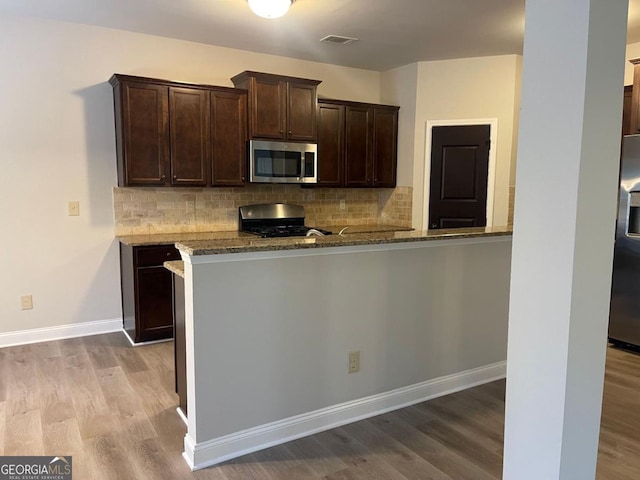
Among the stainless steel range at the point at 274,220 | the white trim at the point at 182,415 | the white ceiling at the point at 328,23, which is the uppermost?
the white ceiling at the point at 328,23

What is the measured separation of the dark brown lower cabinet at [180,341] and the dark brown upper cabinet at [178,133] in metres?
1.80

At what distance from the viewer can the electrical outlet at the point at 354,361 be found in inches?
102

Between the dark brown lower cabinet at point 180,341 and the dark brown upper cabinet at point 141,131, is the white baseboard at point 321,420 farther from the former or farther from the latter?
the dark brown upper cabinet at point 141,131

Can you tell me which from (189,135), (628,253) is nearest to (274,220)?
(189,135)

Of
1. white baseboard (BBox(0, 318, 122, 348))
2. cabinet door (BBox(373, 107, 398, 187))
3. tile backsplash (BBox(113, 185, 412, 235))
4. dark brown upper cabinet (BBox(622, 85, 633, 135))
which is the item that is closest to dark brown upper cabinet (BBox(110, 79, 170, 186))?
tile backsplash (BBox(113, 185, 412, 235))

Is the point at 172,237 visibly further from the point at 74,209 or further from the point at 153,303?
the point at 74,209

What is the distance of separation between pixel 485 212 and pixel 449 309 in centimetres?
236

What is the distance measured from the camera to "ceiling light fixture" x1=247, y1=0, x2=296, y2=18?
3055mm

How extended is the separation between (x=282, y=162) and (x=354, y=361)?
96.4 inches

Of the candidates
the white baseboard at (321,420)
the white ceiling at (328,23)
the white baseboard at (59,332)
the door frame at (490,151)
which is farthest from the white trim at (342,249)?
the white baseboard at (59,332)

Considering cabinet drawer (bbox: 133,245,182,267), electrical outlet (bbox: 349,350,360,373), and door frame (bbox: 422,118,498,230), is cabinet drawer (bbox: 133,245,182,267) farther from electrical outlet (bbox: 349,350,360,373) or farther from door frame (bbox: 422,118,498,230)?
door frame (bbox: 422,118,498,230)

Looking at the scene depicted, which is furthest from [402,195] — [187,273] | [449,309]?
[187,273]

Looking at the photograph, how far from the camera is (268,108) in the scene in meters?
4.34

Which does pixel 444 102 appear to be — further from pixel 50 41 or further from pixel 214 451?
pixel 214 451
